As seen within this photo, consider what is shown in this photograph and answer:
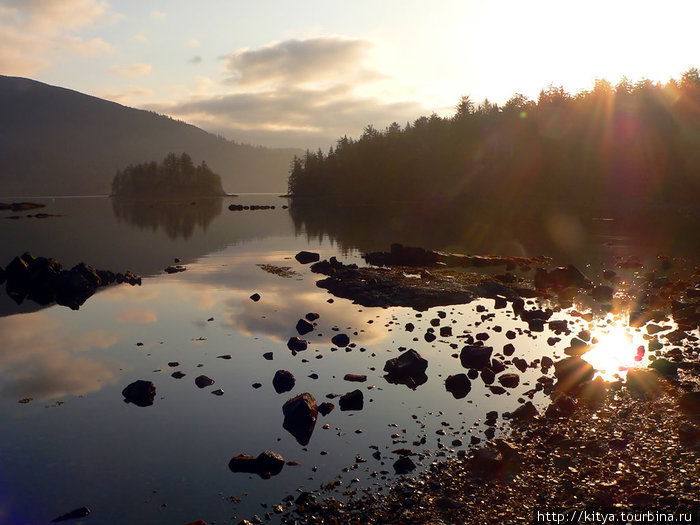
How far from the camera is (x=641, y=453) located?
1200 centimetres

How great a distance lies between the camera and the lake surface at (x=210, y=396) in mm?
11234

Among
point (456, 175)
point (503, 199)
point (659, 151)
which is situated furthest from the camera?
point (456, 175)

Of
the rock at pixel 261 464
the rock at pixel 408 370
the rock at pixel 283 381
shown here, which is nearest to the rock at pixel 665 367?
the rock at pixel 408 370

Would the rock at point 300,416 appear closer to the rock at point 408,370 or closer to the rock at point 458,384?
the rock at point 408,370

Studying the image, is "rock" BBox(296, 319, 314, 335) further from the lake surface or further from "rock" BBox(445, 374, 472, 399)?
"rock" BBox(445, 374, 472, 399)

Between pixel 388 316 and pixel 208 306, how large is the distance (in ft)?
33.2

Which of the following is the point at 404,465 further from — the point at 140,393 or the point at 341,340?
the point at 341,340

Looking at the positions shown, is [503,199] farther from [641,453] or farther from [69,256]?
[641,453]

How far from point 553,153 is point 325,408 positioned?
13376 cm

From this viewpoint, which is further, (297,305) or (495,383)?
(297,305)

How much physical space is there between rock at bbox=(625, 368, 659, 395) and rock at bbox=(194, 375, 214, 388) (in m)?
13.0

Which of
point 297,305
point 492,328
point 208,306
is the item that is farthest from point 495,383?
point 208,306

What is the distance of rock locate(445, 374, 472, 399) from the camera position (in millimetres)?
16250

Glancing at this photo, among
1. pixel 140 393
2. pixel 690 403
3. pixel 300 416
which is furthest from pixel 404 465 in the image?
pixel 140 393
